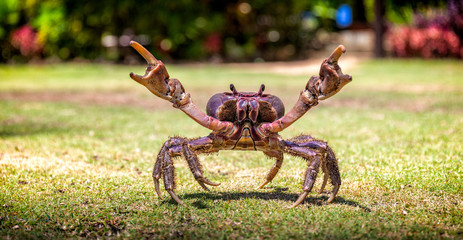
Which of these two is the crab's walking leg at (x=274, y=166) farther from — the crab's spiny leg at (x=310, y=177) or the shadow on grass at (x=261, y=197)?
the crab's spiny leg at (x=310, y=177)

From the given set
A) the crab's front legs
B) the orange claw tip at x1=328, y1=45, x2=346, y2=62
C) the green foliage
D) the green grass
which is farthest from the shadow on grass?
the green foliage

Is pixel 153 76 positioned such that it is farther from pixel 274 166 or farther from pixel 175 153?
pixel 274 166

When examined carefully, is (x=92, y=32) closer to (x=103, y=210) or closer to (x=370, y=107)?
(x=370, y=107)

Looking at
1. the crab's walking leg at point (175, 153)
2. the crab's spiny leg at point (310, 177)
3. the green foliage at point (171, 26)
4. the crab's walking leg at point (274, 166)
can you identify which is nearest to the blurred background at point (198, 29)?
the green foliage at point (171, 26)

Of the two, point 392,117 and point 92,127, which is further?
point 392,117

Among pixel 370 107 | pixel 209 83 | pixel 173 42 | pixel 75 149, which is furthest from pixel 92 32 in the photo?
pixel 75 149
